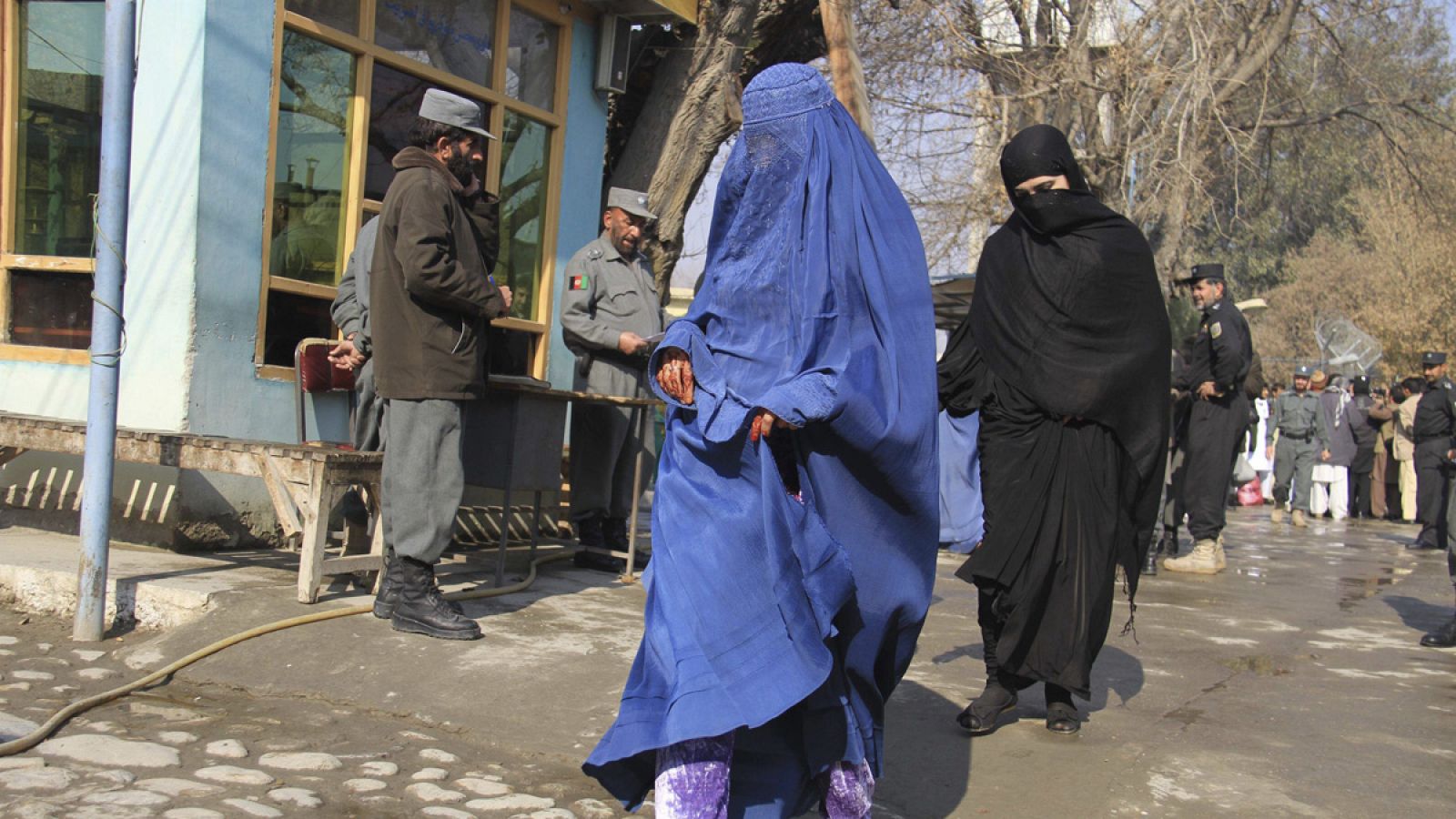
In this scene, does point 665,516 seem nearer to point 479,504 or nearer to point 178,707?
point 178,707

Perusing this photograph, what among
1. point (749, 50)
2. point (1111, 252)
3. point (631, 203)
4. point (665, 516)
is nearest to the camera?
point (665, 516)

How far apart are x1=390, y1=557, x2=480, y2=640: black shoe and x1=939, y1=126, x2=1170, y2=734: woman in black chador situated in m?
1.88

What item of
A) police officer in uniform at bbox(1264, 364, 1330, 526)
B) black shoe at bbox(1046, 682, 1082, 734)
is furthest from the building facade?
police officer in uniform at bbox(1264, 364, 1330, 526)

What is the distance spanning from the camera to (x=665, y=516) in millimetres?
3080

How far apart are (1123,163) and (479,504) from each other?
9552 mm

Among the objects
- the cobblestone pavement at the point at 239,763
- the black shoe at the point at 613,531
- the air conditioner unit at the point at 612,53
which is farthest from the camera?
the air conditioner unit at the point at 612,53

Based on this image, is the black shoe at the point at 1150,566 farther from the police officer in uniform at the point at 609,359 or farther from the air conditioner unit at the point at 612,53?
the air conditioner unit at the point at 612,53

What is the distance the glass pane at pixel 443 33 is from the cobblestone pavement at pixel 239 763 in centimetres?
404

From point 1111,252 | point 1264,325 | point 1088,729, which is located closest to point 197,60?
point 1111,252

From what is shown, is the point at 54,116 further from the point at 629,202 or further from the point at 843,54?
the point at 843,54

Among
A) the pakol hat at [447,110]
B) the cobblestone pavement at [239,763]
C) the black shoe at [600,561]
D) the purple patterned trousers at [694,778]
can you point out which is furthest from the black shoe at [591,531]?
the purple patterned trousers at [694,778]

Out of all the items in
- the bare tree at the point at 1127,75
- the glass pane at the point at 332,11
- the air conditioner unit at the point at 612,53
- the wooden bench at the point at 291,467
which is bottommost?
the wooden bench at the point at 291,467

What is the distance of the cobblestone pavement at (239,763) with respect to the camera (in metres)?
3.35

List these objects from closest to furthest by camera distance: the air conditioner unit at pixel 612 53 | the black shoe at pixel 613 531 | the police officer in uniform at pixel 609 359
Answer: the police officer in uniform at pixel 609 359, the black shoe at pixel 613 531, the air conditioner unit at pixel 612 53
